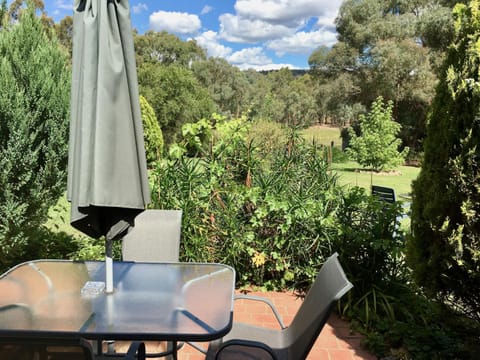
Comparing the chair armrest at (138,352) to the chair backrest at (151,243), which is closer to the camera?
the chair armrest at (138,352)

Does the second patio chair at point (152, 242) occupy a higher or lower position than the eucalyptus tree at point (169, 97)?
lower

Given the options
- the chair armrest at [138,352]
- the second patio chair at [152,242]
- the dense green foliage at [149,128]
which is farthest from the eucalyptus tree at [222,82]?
the chair armrest at [138,352]

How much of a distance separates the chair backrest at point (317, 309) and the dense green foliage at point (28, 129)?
2530mm

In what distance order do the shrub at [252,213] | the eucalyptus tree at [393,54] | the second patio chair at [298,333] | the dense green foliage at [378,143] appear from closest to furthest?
the second patio chair at [298,333] < the shrub at [252,213] < the dense green foliage at [378,143] < the eucalyptus tree at [393,54]

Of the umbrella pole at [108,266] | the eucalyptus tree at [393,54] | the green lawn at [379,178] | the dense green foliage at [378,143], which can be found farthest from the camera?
the eucalyptus tree at [393,54]

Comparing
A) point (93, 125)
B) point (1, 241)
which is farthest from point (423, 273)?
point (1, 241)

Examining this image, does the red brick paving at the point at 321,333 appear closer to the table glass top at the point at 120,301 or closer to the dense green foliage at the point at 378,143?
the table glass top at the point at 120,301

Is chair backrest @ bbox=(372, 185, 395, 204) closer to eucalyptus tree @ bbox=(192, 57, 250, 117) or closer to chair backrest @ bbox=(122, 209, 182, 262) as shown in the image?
chair backrest @ bbox=(122, 209, 182, 262)

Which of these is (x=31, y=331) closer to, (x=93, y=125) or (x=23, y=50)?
(x=93, y=125)

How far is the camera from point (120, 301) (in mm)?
1912

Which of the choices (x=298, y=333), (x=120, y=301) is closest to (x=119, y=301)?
(x=120, y=301)

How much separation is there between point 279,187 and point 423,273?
1670 millimetres

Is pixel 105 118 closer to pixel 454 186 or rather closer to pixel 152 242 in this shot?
pixel 152 242

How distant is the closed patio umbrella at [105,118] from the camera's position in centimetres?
170
